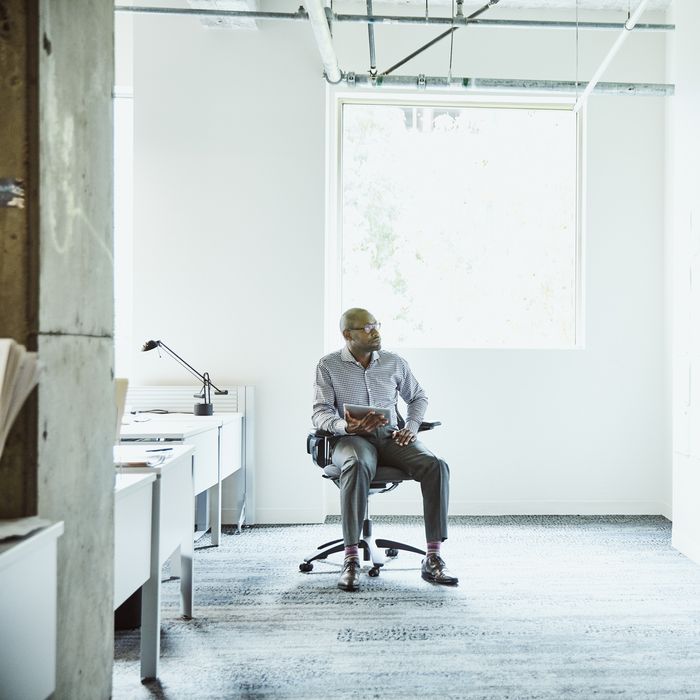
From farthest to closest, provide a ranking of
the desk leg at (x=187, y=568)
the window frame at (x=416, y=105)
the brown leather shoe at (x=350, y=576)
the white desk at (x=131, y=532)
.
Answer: the window frame at (x=416, y=105)
the brown leather shoe at (x=350, y=576)
the desk leg at (x=187, y=568)
the white desk at (x=131, y=532)

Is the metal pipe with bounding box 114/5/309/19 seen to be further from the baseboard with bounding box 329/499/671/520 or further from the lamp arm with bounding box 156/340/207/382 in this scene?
the baseboard with bounding box 329/499/671/520

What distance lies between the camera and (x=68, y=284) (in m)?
1.49

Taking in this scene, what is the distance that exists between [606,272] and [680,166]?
1.05 m

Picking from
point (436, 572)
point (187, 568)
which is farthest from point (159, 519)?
point (436, 572)

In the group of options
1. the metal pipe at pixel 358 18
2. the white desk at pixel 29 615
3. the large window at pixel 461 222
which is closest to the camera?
the white desk at pixel 29 615

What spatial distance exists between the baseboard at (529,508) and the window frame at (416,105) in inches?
45.6

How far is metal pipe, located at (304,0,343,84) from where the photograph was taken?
3.42m

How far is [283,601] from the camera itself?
3.01m

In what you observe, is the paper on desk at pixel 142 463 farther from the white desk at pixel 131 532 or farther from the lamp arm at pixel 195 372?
the lamp arm at pixel 195 372

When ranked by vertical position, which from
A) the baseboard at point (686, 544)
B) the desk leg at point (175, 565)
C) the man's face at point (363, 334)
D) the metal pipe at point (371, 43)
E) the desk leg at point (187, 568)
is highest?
the metal pipe at point (371, 43)

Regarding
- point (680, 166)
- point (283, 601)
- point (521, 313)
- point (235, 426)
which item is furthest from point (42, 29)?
point (521, 313)

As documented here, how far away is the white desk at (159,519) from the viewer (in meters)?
2.19

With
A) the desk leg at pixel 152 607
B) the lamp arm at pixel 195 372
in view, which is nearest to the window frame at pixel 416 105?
the lamp arm at pixel 195 372

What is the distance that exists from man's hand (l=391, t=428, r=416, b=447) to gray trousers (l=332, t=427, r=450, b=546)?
3cm
